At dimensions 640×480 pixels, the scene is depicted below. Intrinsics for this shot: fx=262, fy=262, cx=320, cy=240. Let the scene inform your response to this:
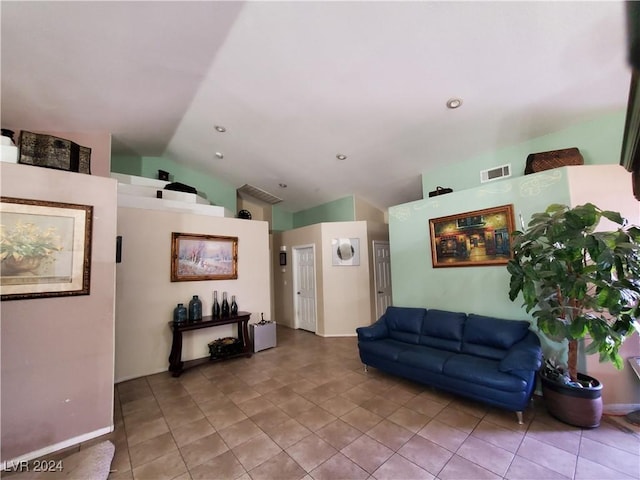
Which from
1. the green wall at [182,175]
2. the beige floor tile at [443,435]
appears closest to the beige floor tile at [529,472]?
the beige floor tile at [443,435]

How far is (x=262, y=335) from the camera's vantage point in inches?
180

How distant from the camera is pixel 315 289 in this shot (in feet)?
18.7

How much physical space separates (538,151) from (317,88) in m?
3.01

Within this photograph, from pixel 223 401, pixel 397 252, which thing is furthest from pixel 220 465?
pixel 397 252

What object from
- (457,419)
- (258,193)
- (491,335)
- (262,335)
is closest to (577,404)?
(491,335)

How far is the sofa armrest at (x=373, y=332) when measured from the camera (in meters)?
3.58

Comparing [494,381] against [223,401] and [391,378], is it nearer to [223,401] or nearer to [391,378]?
[391,378]

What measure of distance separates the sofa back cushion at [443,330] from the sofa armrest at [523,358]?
2.12 feet

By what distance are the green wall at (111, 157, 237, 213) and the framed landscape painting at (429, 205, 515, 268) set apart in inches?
178

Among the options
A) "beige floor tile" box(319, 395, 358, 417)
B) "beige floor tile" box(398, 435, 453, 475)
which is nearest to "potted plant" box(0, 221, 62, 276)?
"beige floor tile" box(319, 395, 358, 417)

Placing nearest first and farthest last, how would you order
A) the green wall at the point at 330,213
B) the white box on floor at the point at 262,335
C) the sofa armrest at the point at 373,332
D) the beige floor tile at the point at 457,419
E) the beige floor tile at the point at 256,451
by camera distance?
the beige floor tile at the point at 256,451 → the beige floor tile at the point at 457,419 → the sofa armrest at the point at 373,332 → the white box on floor at the point at 262,335 → the green wall at the point at 330,213

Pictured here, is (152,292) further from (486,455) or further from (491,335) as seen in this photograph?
(491,335)

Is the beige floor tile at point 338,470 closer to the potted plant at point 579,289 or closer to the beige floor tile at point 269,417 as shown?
the beige floor tile at point 269,417

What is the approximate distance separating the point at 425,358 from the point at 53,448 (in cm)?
348
